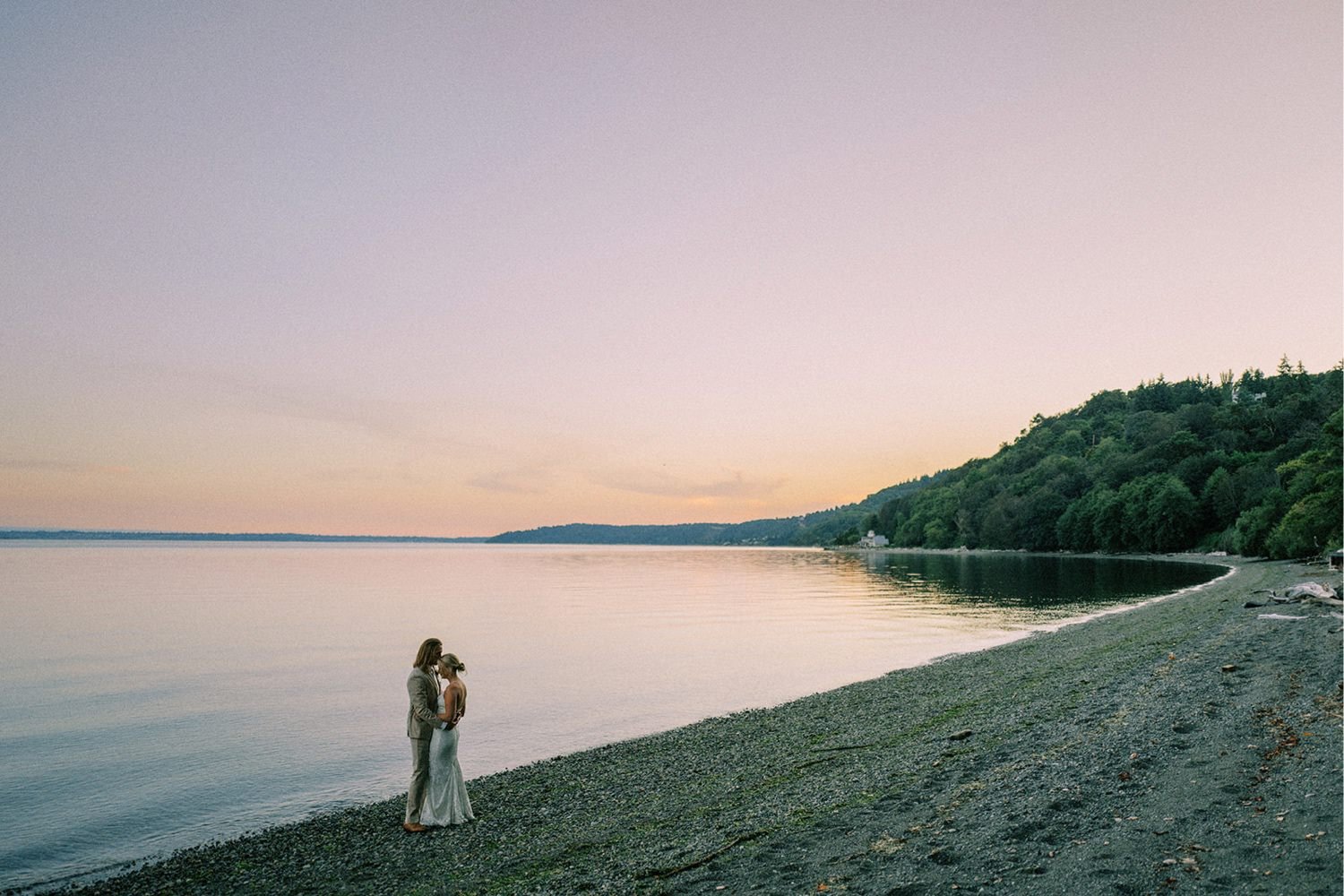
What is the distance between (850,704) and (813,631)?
2178cm

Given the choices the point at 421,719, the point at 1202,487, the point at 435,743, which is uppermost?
the point at 1202,487

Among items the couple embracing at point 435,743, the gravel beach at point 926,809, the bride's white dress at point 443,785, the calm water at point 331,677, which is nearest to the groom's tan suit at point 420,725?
the couple embracing at point 435,743

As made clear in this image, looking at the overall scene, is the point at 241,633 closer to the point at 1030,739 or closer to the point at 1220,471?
the point at 1030,739

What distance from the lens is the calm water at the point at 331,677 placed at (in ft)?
52.2

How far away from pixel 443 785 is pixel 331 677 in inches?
789

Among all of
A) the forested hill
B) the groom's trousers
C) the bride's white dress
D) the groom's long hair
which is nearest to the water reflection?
the forested hill

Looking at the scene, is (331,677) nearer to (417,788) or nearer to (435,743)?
(417,788)

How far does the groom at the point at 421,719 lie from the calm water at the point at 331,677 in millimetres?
3723

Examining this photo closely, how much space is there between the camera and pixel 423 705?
1223 cm

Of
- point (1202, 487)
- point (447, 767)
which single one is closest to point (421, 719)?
point (447, 767)

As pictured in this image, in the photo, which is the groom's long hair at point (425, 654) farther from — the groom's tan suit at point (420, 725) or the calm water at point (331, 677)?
the calm water at point (331, 677)

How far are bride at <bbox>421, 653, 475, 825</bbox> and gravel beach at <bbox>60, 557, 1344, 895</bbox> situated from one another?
0.46 metres

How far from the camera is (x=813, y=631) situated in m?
43.1

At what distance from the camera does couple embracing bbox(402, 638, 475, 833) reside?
1227cm
